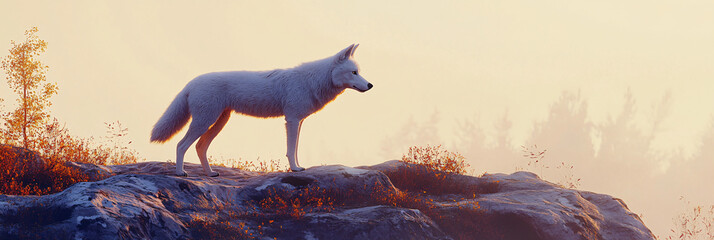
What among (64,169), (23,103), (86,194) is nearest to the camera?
(86,194)

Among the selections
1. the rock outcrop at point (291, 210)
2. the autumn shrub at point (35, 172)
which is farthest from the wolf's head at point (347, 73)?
the autumn shrub at point (35, 172)

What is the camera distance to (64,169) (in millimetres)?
9992

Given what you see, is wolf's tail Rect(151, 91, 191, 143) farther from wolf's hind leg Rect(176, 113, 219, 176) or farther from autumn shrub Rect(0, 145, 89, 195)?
autumn shrub Rect(0, 145, 89, 195)

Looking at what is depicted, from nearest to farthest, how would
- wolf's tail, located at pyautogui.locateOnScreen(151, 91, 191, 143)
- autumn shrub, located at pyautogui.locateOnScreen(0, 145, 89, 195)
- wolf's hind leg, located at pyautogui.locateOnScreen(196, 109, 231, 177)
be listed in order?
autumn shrub, located at pyautogui.locateOnScreen(0, 145, 89, 195), wolf's tail, located at pyautogui.locateOnScreen(151, 91, 191, 143), wolf's hind leg, located at pyautogui.locateOnScreen(196, 109, 231, 177)

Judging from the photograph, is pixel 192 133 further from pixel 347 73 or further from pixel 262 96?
pixel 347 73

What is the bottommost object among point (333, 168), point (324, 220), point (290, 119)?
point (324, 220)

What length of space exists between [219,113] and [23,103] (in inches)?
342

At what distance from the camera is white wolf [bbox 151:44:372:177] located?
1048cm

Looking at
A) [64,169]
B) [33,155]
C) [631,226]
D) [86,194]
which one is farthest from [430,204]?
[33,155]

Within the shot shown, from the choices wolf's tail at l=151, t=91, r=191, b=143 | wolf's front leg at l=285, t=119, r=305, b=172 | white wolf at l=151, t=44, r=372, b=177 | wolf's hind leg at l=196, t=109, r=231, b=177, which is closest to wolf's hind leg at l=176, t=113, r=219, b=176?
white wolf at l=151, t=44, r=372, b=177

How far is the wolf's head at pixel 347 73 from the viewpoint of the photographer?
415 inches

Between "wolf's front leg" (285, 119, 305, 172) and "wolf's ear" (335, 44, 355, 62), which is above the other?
"wolf's ear" (335, 44, 355, 62)

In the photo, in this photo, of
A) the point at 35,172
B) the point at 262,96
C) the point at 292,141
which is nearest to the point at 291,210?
the point at 292,141

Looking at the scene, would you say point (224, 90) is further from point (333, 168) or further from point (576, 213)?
point (576, 213)
